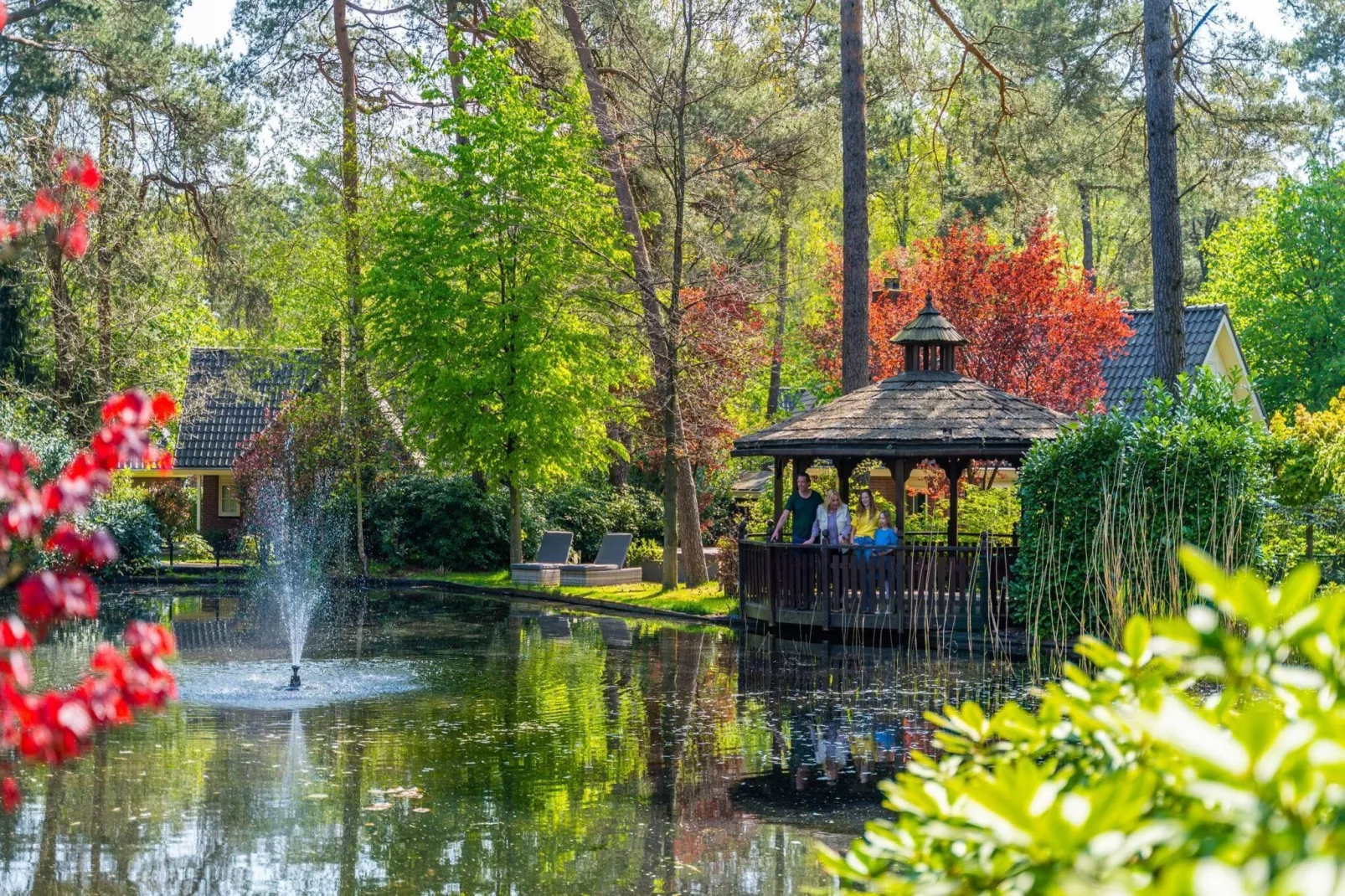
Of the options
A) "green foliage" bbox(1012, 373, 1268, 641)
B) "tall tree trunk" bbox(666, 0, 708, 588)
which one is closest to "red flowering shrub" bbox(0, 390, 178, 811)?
"green foliage" bbox(1012, 373, 1268, 641)

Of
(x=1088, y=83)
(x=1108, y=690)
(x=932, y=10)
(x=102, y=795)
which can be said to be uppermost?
(x=932, y=10)

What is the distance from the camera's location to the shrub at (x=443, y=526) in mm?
32688

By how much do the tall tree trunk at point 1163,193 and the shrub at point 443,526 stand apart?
55.8 feet

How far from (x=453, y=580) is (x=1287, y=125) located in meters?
17.9

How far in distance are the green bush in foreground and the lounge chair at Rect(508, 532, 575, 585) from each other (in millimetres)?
26246

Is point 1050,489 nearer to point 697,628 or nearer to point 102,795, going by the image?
point 697,628

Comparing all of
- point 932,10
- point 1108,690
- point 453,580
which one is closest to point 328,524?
point 453,580

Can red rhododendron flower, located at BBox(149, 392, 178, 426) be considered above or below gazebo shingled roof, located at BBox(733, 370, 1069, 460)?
below

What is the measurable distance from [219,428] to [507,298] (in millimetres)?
17650

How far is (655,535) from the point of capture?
34.2 meters

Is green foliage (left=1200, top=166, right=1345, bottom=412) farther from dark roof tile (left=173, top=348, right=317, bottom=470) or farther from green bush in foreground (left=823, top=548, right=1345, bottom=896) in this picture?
green bush in foreground (left=823, top=548, right=1345, bottom=896)

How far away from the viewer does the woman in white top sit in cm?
1995

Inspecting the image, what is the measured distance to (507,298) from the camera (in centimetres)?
2995

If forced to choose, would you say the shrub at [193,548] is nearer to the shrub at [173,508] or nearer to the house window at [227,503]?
the shrub at [173,508]
